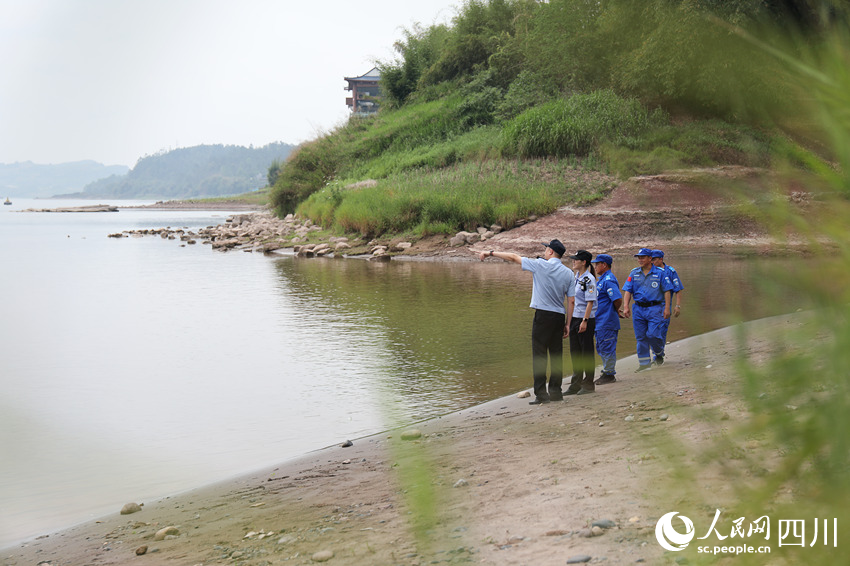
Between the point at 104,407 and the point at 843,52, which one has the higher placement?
the point at 843,52

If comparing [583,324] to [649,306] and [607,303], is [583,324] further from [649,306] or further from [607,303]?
[649,306]

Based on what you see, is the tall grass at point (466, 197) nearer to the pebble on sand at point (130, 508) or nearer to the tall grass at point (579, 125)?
the tall grass at point (579, 125)

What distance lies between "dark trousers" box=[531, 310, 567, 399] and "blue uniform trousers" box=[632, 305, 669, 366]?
1.63m

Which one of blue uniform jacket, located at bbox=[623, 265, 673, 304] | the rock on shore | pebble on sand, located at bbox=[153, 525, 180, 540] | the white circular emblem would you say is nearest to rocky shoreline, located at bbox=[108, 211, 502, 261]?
the rock on shore

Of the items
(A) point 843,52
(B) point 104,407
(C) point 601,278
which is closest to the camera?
(A) point 843,52

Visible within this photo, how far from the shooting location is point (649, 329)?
10.0 m

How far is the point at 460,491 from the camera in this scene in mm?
5523

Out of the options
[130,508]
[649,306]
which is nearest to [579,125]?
[649,306]

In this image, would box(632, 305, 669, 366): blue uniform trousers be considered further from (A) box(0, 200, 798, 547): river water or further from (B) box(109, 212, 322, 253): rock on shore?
(B) box(109, 212, 322, 253): rock on shore

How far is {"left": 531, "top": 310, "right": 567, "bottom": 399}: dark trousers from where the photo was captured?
8.91 m

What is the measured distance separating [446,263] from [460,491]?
22255mm

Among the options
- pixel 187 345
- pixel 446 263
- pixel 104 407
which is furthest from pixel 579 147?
pixel 104 407

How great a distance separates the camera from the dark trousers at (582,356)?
363 inches

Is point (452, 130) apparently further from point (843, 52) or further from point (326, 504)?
point (843, 52)
